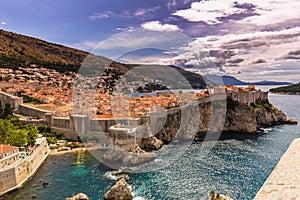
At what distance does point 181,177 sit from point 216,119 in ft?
58.0

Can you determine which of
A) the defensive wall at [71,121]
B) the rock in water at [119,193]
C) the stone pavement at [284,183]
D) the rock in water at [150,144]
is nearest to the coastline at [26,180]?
the rock in water at [119,193]

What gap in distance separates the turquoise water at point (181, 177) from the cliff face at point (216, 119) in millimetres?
5050

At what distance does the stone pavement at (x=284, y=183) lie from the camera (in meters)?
4.28

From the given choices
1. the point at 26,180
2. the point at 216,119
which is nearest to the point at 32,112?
the point at 26,180

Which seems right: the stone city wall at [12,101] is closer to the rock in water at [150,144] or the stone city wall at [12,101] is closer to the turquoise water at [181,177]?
the turquoise water at [181,177]

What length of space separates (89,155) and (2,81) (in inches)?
1086

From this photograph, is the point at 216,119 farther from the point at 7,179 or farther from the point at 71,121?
the point at 7,179

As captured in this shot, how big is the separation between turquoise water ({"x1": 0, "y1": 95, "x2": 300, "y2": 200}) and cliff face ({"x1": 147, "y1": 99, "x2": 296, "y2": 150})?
5050 mm

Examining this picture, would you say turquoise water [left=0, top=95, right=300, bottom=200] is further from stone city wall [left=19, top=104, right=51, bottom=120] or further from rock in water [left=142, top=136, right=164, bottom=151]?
stone city wall [left=19, top=104, right=51, bottom=120]

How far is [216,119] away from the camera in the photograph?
106ft

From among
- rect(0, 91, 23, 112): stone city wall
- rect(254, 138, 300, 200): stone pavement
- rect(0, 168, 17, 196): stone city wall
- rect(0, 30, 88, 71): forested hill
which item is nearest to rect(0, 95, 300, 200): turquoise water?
rect(0, 168, 17, 196): stone city wall

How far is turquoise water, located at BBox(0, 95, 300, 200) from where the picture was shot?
1375 cm

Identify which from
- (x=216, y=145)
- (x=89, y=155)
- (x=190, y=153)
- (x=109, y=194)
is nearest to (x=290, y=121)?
(x=216, y=145)

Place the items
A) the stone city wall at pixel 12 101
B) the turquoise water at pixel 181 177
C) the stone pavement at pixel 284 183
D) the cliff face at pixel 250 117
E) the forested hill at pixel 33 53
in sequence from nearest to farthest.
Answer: the stone pavement at pixel 284 183 → the turquoise water at pixel 181 177 → the stone city wall at pixel 12 101 → the cliff face at pixel 250 117 → the forested hill at pixel 33 53
